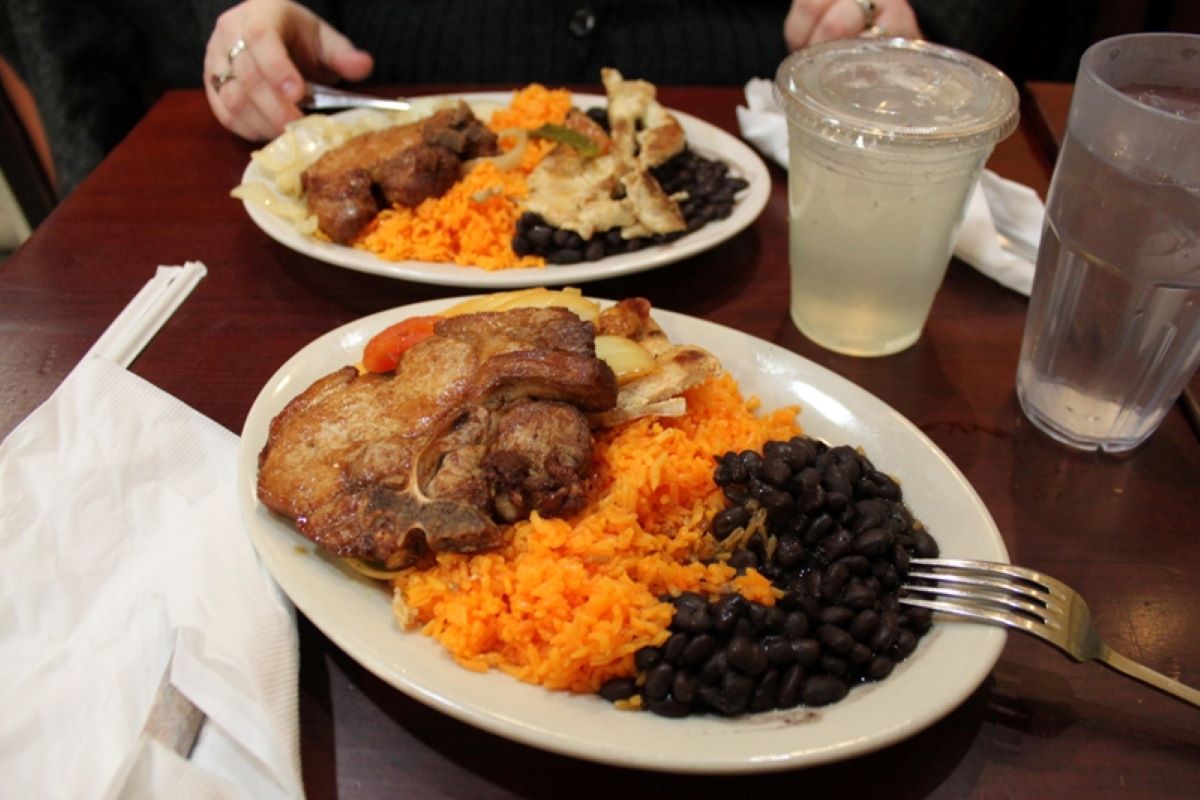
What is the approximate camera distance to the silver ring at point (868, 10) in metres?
3.67

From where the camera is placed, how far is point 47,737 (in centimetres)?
146

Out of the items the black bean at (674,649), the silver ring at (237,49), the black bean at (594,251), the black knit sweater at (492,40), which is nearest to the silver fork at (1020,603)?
the black bean at (674,649)

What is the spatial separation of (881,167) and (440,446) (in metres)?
1.28

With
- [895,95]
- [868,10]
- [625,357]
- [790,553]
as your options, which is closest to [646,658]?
[790,553]

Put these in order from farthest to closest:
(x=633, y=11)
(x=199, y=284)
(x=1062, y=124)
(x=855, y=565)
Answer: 1. (x=633, y=11)
2. (x=1062, y=124)
3. (x=199, y=284)
4. (x=855, y=565)

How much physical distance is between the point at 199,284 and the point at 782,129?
7.13ft

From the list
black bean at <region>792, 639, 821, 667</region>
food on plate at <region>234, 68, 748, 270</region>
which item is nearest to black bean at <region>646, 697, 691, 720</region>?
black bean at <region>792, 639, 821, 667</region>

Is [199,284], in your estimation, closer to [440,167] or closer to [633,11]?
[440,167]

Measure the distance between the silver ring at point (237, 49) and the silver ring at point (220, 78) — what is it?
40mm

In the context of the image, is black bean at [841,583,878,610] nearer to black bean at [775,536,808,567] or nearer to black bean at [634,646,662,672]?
black bean at [775,536,808,567]

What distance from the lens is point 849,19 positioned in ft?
12.0

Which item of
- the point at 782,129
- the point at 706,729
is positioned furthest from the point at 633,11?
the point at 706,729

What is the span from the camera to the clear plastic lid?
2.06 metres

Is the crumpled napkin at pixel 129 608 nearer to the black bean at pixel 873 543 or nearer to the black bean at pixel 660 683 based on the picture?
the black bean at pixel 660 683
